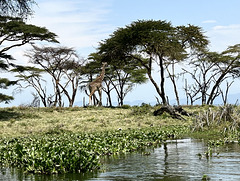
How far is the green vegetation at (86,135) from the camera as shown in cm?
879

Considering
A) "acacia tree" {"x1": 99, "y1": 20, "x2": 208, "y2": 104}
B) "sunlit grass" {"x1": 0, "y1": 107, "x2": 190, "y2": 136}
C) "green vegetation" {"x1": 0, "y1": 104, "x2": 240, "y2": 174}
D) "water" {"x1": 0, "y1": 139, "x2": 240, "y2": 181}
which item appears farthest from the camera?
"acacia tree" {"x1": 99, "y1": 20, "x2": 208, "y2": 104}

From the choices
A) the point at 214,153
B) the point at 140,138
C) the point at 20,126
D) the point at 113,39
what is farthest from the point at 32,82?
the point at 214,153

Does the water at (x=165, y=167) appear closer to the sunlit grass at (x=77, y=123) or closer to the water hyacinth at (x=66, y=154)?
the water hyacinth at (x=66, y=154)

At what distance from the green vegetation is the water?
40cm

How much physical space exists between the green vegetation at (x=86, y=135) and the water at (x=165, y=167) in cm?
40

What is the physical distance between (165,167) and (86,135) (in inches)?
249

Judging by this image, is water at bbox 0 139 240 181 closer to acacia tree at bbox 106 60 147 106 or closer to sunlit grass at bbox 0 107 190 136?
sunlit grass at bbox 0 107 190 136

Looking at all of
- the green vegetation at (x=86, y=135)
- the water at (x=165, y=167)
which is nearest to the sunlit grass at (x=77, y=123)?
the green vegetation at (x=86, y=135)

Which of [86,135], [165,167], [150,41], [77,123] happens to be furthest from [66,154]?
[150,41]

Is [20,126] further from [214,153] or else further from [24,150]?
[214,153]

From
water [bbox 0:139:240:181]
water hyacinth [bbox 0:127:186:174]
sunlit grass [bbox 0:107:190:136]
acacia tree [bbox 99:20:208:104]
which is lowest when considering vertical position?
water [bbox 0:139:240:181]

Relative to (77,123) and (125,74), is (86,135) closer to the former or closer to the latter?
(77,123)

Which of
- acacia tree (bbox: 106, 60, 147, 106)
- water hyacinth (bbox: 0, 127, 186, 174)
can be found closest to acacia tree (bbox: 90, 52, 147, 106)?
acacia tree (bbox: 106, 60, 147, 106)

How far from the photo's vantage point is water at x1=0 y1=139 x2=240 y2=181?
7.82 metres
